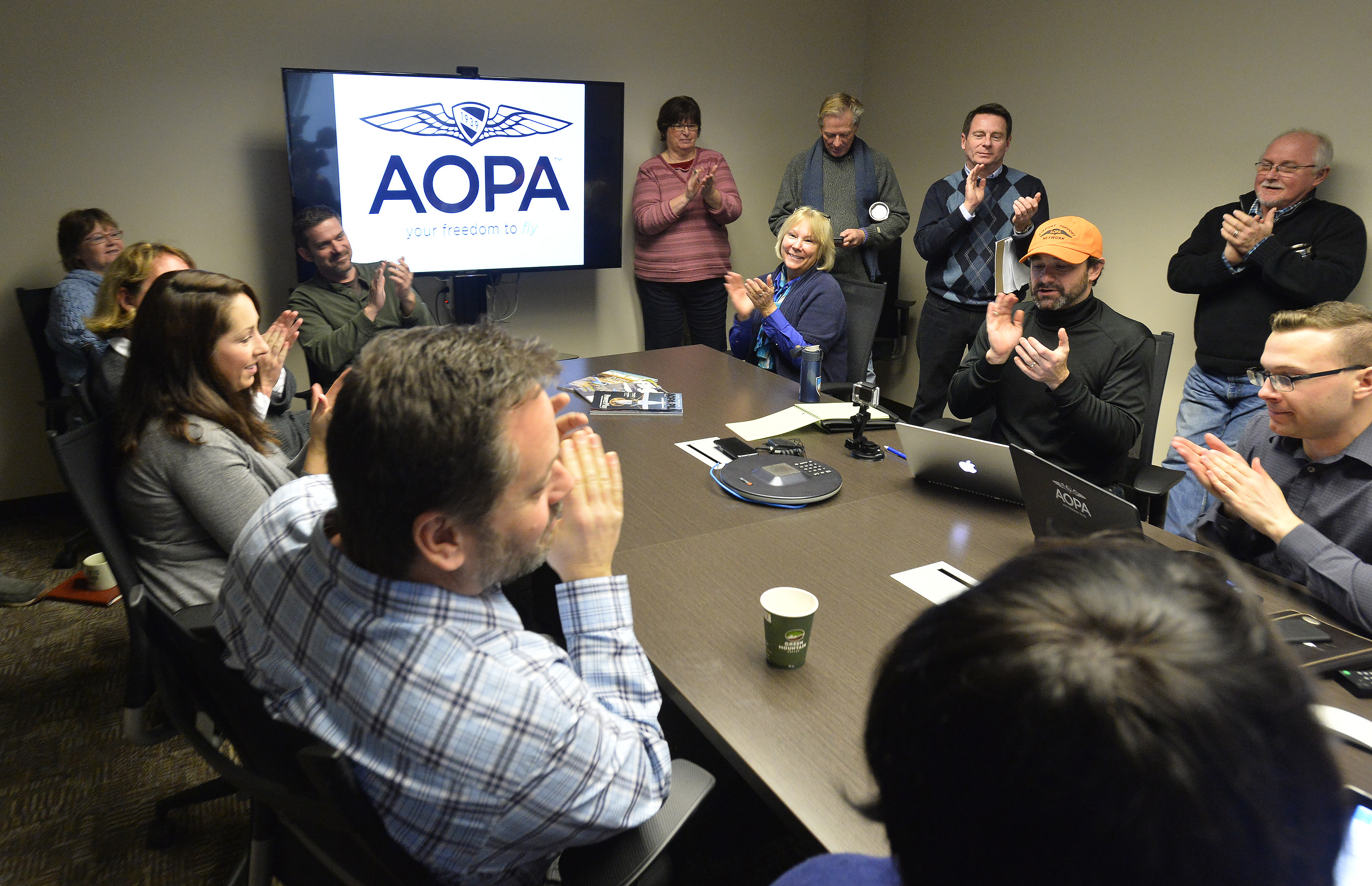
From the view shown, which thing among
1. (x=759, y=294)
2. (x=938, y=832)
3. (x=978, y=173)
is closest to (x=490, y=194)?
(x=759, y=294)

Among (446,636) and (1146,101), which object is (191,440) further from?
(1146,101)

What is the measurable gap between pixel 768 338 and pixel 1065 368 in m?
1.31

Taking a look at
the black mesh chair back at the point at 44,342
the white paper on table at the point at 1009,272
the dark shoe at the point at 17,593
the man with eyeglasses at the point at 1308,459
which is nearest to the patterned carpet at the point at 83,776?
the dark shoe at the point at 17,593

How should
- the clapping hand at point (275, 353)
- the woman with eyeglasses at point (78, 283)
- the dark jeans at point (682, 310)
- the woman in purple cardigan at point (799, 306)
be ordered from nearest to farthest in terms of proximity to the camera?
1. the clapping hand at point (275, 353)
2. the woman with eyeglasses at point (78, 283)
3. the woman in purple cardigan at point (799, 306)
4. the dark jeans at point (682, 310)

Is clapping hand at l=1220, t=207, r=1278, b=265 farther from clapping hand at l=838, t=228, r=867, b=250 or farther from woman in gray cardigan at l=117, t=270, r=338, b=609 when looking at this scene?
woman in gray cardigan at l=117, t=270, r=338, b=609

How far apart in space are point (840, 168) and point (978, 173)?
0.79 metres

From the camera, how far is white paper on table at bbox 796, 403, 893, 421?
2.41m

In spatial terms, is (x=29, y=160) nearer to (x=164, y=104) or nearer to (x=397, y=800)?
(x=164, y=104)

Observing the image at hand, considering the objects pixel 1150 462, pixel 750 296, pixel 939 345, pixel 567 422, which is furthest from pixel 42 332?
pixel 1150 462

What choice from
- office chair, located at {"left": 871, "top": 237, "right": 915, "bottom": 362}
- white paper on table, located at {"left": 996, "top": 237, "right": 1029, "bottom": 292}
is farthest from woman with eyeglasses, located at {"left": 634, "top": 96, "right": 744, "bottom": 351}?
white paper on table, located at {"left": 996, "top": 237, "right": 1029, "bottom": 292}

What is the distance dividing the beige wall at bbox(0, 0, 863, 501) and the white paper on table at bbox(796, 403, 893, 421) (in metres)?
2.37

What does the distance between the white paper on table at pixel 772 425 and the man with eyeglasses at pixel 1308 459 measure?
0.96m

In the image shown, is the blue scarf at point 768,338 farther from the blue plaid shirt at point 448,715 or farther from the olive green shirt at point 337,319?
the blue plaid shirt at point 448,715

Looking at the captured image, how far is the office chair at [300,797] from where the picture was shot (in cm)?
84
